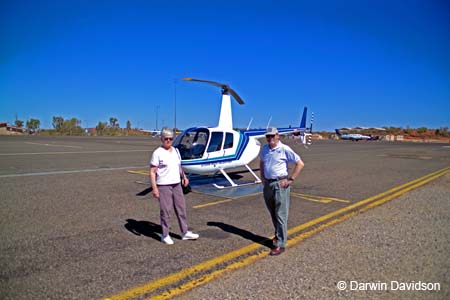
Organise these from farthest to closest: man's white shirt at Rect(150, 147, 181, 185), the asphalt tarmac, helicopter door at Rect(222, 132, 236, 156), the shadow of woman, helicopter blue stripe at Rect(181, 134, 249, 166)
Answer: helicopter door at Rect(222, 132, 236, 156)
helicopter blue stripe at Rect(181, 134, 249, 166)
the shadow of woman
man's white shirt at Rect(150, 147, 181, 185)
the asphalt tarmac

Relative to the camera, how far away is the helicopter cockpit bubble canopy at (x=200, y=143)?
8.93 meters

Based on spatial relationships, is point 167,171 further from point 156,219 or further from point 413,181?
point 413,181

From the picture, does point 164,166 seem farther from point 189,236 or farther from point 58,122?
point 58,122

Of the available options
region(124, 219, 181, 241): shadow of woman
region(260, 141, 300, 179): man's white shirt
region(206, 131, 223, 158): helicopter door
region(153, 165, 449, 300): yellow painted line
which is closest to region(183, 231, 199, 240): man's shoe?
region(124, 219, 181, 241): shadow of woman

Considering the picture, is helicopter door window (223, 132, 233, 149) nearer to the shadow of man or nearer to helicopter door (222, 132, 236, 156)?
helicopter door (222, 132, 236, 156)

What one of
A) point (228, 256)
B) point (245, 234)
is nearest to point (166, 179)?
point (228, 256)

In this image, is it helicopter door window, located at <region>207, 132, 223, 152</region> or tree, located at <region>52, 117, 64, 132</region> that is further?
tree, located at <region>52, 117, 64, 132</region>

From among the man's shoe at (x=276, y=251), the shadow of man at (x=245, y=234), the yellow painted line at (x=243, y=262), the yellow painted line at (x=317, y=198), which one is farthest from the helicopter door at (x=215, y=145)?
the man's shoe at (x=276, y=251)

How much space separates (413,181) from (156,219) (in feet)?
32.0

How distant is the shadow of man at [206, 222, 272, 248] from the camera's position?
16.5 feet

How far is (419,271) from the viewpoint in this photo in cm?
403

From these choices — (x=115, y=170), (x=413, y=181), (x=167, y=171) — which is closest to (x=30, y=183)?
(x=115, y=170)

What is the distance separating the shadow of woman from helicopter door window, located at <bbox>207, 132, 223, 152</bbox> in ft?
11.7

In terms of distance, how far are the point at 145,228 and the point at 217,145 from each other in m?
4.08
